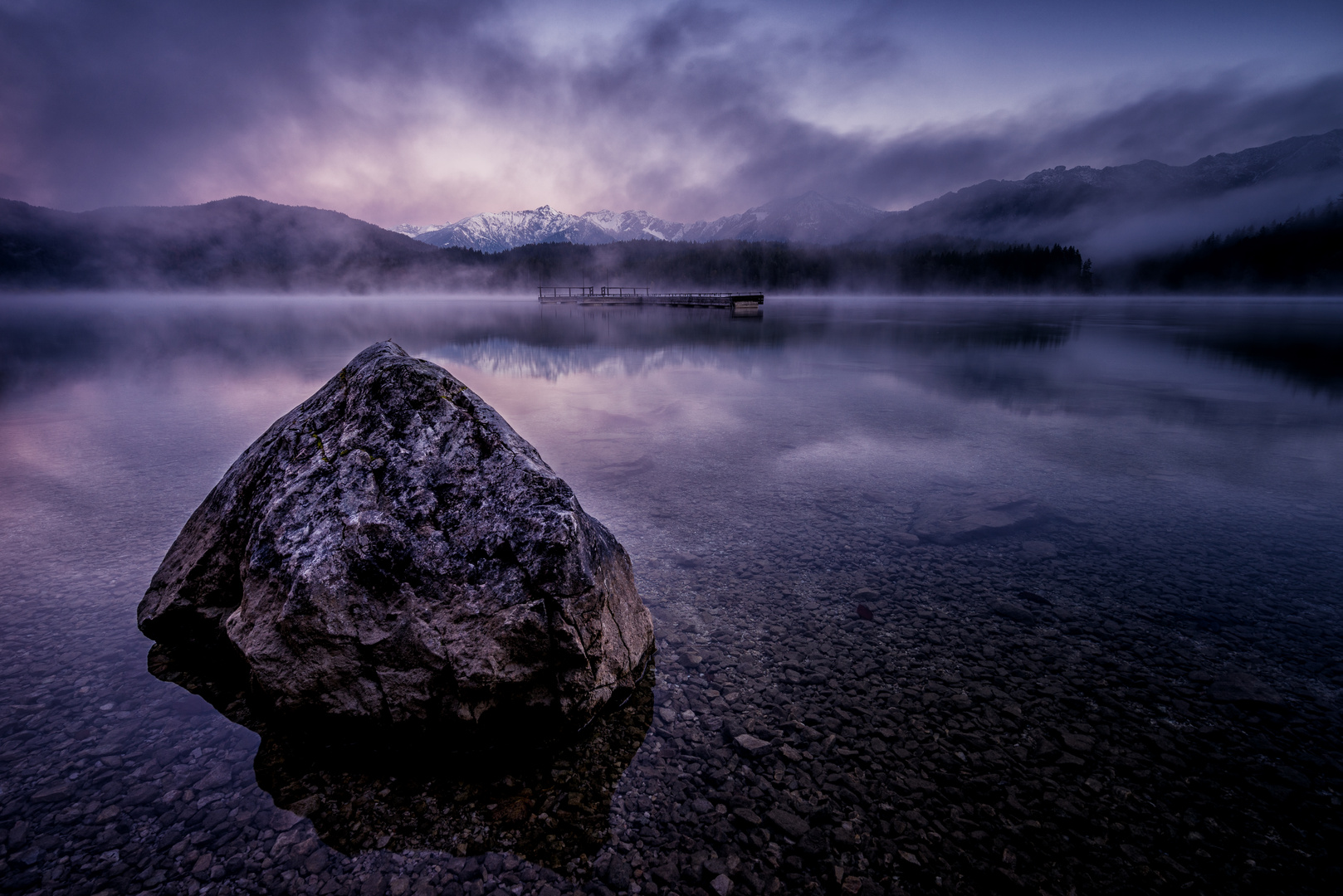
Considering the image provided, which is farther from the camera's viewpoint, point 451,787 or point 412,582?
point 412,582

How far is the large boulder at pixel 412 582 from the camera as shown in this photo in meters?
4.17

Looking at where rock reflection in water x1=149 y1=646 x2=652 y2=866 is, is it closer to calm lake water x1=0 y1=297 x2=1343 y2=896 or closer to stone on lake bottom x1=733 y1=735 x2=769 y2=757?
calm lake water x1=0 y1=297 x2=1343 y2=896

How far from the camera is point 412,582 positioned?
429 centimetres

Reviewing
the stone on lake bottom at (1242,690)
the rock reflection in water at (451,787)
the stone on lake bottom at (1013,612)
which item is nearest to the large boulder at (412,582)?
the rock reflection in water at (451,787)

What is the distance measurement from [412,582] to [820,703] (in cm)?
343

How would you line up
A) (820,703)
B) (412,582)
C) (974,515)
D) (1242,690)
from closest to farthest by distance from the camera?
(412,582), (820,703), (1242,690), (974,515)

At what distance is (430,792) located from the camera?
398 cm

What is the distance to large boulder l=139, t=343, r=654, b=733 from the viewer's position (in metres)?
4.17

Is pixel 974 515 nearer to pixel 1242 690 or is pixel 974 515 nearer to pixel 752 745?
pixel 1242 690

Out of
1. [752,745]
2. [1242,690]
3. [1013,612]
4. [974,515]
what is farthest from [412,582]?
[974,515]

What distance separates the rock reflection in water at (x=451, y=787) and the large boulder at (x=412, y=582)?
0.69ft

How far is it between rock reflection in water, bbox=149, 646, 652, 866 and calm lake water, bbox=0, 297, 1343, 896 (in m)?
0.02

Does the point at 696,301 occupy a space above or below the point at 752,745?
above

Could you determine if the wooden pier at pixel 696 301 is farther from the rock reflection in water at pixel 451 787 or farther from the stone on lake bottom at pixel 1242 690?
the rock reflection in water at pixel 451 787
